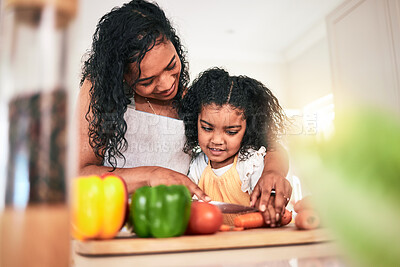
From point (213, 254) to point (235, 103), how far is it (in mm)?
804

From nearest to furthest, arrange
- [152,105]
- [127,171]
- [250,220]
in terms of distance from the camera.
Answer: [250,220]
[127,171]
[152,105]

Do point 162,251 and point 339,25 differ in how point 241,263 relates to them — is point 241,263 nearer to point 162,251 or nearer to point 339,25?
point 162,251

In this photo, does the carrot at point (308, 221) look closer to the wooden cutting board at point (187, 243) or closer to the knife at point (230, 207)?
the wooden cutting board at point (187, 243)

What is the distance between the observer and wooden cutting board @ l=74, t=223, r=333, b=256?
0.51m

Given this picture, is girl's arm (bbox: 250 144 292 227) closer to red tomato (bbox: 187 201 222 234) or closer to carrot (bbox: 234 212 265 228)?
carrot (bbox: 234 212 265 228)

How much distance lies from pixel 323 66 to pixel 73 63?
3.16 metres

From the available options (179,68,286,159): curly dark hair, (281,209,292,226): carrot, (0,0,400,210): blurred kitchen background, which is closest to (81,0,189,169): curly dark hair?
(179,68,286,159): curly dark hair

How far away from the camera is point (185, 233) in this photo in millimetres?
668

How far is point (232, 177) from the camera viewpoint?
1331 mm

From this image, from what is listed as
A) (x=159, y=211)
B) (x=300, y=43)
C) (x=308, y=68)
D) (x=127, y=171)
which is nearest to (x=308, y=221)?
(x=159, y=211)

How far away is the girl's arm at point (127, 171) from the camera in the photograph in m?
0.83

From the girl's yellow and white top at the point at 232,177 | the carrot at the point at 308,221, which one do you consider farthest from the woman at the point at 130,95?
the carrot at the point at 308,221

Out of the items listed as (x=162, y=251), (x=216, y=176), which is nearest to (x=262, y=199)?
(x=162, y=251)

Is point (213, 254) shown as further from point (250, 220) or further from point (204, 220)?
point (250, 220)
